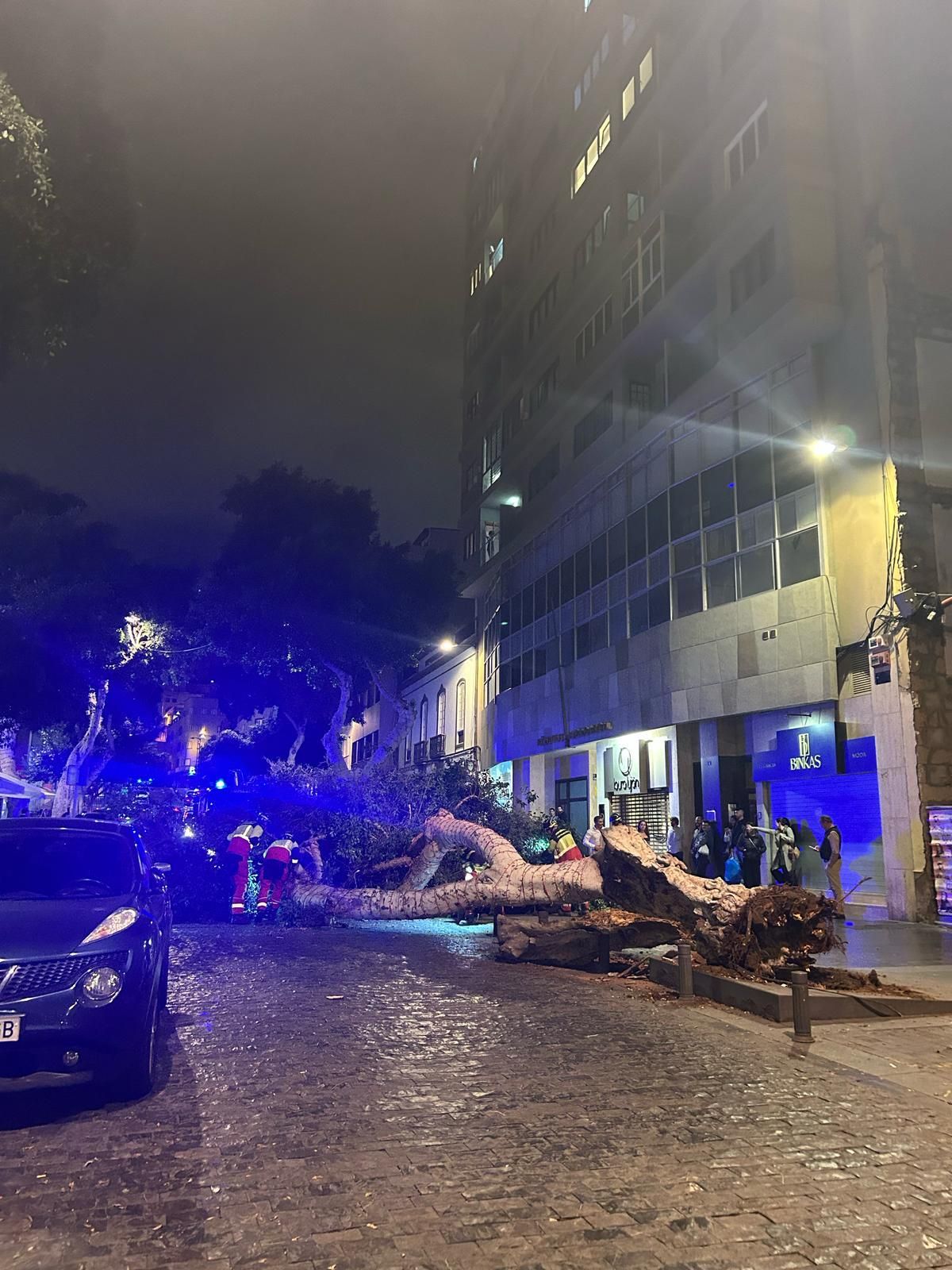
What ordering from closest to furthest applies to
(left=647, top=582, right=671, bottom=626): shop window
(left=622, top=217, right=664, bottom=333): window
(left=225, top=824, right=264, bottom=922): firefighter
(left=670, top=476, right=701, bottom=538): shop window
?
(left=225, top=824, right=264, bottom=922): firefighter
(left=670, top=476, right=701, bottom=538): shop window
(left=647, top=582, right=671, bottom=626): shop window
(left=622, top=217, right=664, bottom=333): window

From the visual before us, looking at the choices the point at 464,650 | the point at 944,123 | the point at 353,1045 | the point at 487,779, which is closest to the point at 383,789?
the point at 487,779

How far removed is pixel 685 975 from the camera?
875 centimetres

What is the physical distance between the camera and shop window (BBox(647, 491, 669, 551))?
23906 millimetres

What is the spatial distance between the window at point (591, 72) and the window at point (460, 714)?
2522 centimetres

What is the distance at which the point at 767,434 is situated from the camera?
66.6 ft

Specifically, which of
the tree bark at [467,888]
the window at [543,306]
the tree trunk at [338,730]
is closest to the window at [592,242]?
the window at [543,306]

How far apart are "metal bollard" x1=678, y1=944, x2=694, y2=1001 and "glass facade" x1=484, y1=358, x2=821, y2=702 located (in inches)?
462

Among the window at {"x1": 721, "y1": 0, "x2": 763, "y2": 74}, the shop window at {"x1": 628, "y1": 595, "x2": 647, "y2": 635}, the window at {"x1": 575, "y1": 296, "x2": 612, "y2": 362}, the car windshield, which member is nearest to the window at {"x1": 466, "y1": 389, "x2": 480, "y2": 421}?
the window at {"x1": 575, "y1": 296, "x2": 612, "y2": 362}

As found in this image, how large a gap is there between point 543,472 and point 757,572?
16.7m

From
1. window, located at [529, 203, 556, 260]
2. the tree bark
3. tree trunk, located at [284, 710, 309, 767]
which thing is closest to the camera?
the tree bark

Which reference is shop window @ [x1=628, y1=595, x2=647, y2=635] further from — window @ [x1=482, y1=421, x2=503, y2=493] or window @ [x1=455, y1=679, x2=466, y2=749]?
window @ [x1=455, y1=679, x2=466, y2=749]

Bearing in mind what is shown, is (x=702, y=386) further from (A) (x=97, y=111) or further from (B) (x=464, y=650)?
(B) (x=464, y=650)

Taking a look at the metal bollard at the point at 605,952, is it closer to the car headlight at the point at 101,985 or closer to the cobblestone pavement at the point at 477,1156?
the cobblestone pavement at the point at 477,1156

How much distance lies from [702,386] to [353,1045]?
20.2 metres
